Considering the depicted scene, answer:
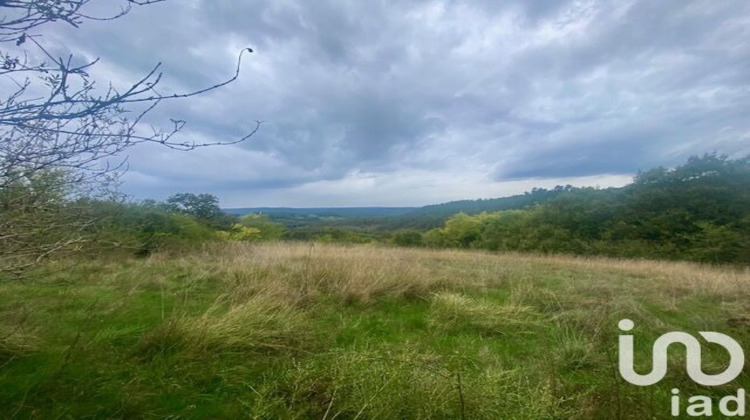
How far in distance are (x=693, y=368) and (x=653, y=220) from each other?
28954 mm

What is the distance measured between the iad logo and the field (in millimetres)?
66

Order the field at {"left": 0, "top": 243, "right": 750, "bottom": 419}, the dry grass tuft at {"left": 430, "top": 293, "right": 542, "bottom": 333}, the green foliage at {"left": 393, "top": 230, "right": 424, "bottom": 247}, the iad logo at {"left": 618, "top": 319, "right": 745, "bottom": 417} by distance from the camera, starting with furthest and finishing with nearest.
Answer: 1. the green foliage at {"left": 393, "top": 230, "right": 424, "bottom": 247}
2. the dry grass tuft at {"left": 430, "top": 293, "right": 542, "bottom": 333}
3. the iad logo at {"left": 618, "top": 319, "right": 745, "bottom": 417}
4. the field at {"left": 0, "top": 243, "right": 750, "bottom": 419}

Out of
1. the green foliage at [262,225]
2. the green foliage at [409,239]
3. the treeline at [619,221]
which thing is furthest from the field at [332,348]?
the green foliage at [409,239]

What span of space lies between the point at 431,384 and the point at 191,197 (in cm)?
2448

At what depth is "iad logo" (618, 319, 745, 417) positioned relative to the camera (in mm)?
2285

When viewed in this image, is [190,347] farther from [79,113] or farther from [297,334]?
[79,113]

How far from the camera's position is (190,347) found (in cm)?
270

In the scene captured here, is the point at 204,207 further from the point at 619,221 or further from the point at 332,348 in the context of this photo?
the point at 619,221

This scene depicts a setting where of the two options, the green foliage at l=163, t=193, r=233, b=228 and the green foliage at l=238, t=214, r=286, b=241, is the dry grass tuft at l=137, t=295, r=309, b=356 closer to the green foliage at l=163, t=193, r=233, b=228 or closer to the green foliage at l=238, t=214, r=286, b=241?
the green foliage at l=163, t=193, r=233, b=228

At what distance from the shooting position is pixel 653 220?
25.4 meters

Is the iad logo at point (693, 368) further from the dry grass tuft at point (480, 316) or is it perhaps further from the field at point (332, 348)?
the dry grass tuft at point (480, 316)

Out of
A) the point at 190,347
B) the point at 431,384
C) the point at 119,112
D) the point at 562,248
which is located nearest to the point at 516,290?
the point at 431,384

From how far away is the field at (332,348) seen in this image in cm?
194

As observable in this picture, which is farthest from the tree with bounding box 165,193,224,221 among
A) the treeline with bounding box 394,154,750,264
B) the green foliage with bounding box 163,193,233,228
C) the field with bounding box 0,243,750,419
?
the treeline with bounding box 394,154,750,264
